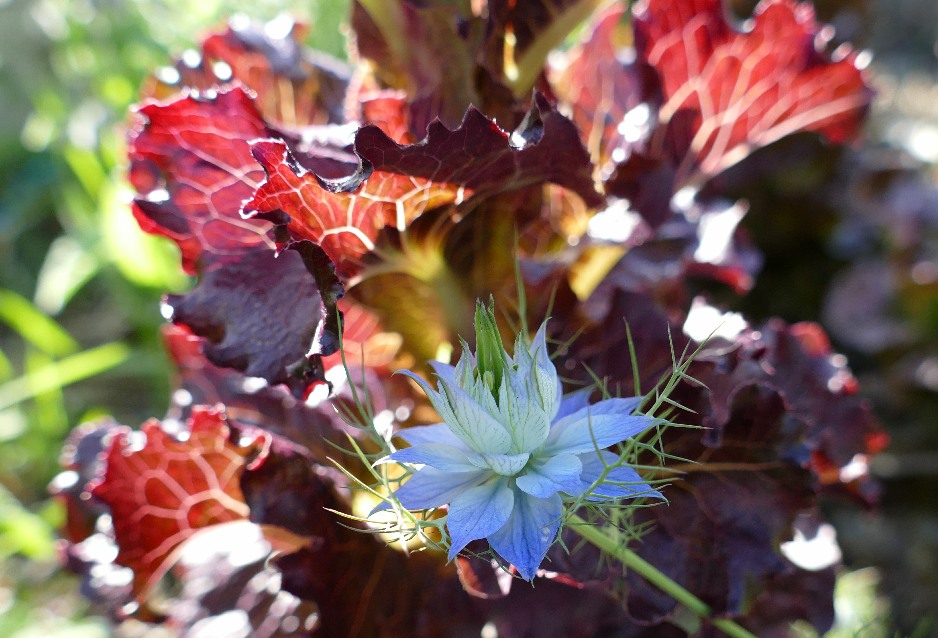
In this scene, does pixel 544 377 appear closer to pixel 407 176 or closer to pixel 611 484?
pixel 611 484

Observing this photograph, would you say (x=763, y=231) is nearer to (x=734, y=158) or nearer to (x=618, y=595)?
(x=734, y=158)

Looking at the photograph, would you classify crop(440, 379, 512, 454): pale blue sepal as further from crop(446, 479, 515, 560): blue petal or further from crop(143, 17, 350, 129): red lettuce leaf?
crop(143, 17, 350, 129): red lettuce leaf

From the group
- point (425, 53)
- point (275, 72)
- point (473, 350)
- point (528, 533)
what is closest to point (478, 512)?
point (528, 533)

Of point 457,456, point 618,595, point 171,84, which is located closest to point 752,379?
point 618,595

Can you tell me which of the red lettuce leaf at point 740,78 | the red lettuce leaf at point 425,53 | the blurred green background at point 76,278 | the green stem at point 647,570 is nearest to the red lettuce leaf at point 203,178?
the red lettuce leaf at point 425,53

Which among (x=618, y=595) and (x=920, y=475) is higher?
(x=618, y=595)

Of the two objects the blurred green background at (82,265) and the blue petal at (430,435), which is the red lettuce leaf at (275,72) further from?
the blurred green background at (82,265)
